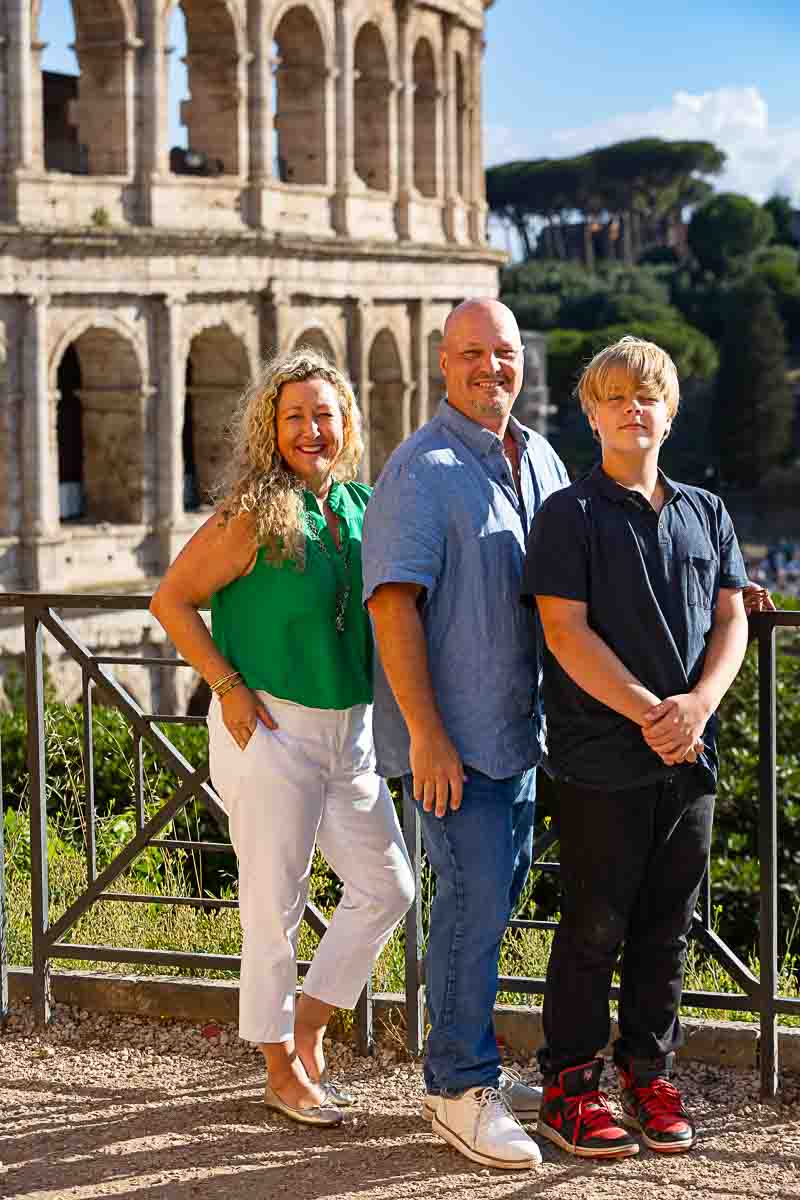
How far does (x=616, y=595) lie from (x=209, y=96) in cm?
2194

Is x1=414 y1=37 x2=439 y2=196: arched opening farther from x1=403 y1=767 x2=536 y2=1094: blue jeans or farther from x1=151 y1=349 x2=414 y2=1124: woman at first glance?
x1=403 y1=767 x2=536 y2=1094: blue jeans

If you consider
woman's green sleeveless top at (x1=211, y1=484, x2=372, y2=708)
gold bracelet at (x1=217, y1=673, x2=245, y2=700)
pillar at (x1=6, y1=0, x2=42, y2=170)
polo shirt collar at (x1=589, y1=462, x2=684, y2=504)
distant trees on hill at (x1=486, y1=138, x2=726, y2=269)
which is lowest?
gold bracelet at (x1=217, y1=673, x2=245, y2=700)

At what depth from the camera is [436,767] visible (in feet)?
13.7

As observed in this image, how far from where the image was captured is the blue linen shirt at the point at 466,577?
4199 mm

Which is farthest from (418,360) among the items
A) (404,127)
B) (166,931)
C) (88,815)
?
(88,815)

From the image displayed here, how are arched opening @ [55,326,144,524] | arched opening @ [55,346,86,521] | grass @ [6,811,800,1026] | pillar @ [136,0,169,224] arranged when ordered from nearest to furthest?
grass @ [6,811,800,1026]
pillar @ [136,0,169,224]
arched opening @ [55,326,144,524]
arched opening @ [55,346,86,521]

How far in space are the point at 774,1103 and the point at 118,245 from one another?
19.4m

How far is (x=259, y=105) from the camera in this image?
82.4 feet

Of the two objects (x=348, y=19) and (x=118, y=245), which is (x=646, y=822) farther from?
(x=348, y=19)

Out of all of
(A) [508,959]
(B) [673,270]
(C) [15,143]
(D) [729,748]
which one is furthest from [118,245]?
(B) [673,270]

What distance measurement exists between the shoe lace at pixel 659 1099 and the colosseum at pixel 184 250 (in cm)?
1746

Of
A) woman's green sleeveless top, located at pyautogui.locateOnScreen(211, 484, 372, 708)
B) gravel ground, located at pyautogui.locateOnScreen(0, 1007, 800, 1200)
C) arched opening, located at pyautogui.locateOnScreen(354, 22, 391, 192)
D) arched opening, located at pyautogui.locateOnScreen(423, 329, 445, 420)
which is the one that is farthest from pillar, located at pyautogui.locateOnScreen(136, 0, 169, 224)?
woman's green sleeveless top, located at pyautogui.locateOnScreen(211, 484, 372, 708)

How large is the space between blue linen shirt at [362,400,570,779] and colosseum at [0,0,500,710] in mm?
17449

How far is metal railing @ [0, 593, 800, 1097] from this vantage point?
4.70 meters
